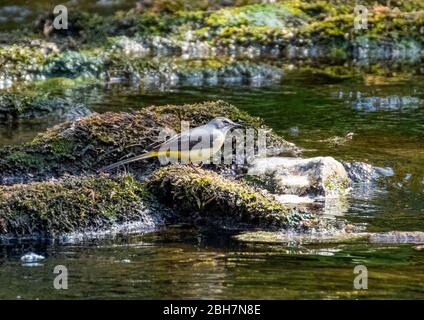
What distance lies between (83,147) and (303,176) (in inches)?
106

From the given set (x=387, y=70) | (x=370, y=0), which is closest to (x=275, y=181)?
(x=387, y=70)

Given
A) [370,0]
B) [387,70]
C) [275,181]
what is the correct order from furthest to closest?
[370,0] → [387,70] → [275,181]

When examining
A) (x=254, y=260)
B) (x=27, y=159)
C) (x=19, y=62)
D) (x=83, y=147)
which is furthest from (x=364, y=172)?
(x=19, y=62)

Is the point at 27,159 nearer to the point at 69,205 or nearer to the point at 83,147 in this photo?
the point at 83,147

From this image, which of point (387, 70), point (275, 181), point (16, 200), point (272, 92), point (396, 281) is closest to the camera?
point (396, 281)

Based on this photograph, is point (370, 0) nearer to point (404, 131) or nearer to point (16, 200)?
point (404, 131)

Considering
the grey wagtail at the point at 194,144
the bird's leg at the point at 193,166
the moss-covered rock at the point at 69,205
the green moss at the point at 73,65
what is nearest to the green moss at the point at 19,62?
the green moss at the point at 73,65

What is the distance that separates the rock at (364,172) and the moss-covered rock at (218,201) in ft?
8.82

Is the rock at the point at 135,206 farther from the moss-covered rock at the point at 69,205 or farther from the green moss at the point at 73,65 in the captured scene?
the green moss at the point at 73,65

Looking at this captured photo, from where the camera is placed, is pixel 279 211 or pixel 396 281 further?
pixel 279 211

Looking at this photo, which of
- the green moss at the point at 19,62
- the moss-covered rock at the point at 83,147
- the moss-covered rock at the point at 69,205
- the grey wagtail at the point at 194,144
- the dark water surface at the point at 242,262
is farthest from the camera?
the green moss at the point at 19,62

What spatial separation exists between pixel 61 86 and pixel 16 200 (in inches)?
445

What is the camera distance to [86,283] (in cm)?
794

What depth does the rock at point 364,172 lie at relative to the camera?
41.1 ft
